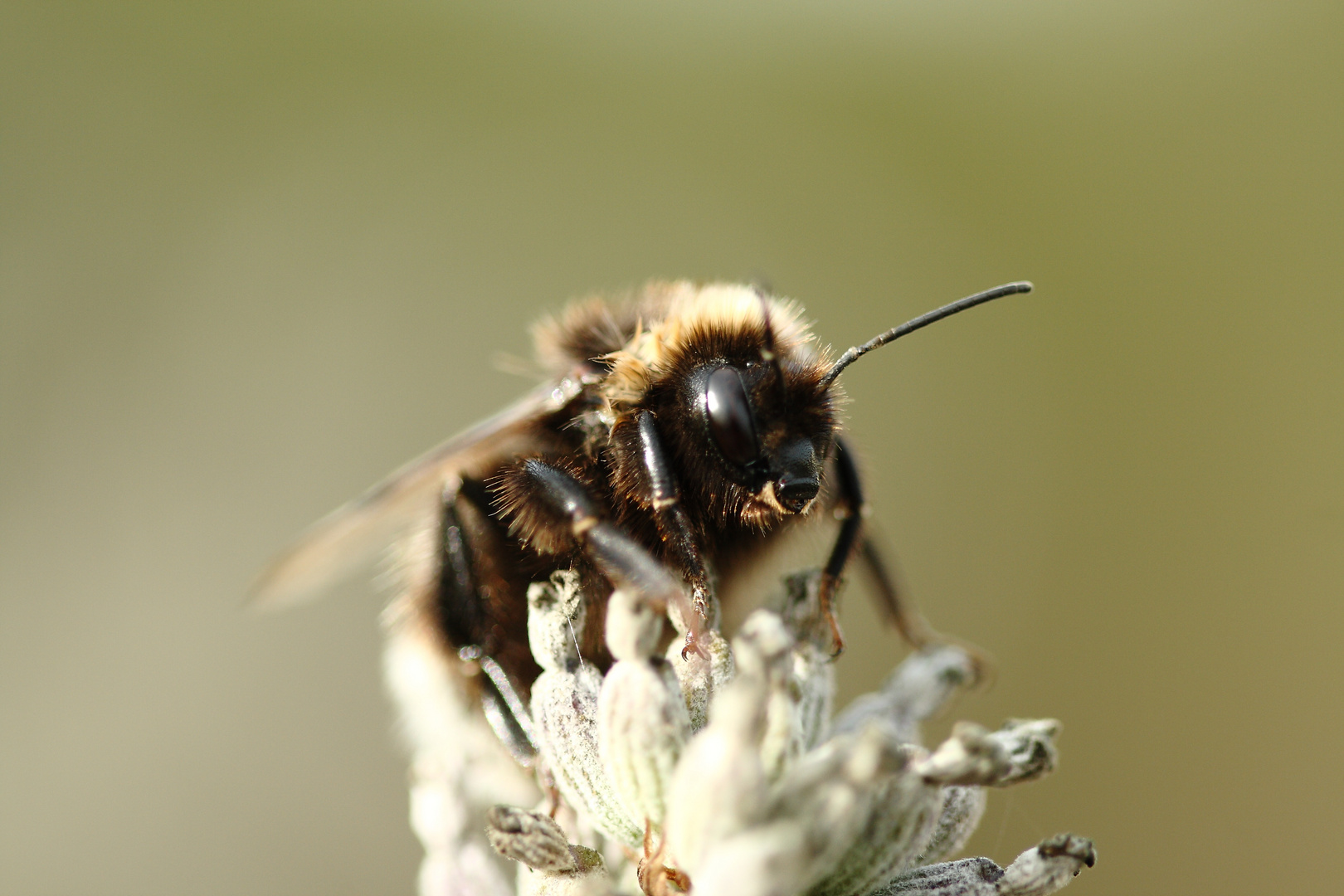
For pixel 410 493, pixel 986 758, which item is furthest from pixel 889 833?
pixel 410 493

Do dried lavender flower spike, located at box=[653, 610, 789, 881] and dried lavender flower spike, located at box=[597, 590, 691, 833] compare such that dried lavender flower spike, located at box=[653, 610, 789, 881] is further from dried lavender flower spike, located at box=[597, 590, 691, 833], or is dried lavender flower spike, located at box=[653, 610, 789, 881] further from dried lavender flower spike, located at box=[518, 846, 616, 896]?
dried lavender flower spike, located at box=[518, 846, 616, 896]

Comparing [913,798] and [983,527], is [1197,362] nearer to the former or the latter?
[983,527]

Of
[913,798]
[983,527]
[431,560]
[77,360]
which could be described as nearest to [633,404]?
[431,560]

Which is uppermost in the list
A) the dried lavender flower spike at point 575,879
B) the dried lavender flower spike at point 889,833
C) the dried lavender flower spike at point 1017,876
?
the dried lavender flower spike at point 575,879

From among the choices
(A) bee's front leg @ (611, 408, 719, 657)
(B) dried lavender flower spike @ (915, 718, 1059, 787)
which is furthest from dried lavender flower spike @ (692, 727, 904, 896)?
(A) bee's front leg @ (611, 408, 719, 657)

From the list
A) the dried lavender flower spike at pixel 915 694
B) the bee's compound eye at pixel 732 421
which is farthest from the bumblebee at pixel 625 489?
the dried lavender flower spike at pixel 915 694

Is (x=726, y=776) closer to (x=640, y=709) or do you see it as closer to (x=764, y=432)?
(x=640, y=709)

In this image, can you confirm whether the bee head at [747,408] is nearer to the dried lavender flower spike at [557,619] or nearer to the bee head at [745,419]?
the bee head at [745,419]
